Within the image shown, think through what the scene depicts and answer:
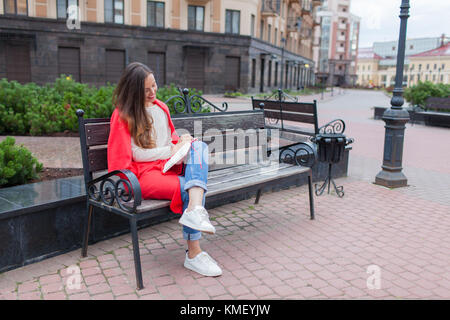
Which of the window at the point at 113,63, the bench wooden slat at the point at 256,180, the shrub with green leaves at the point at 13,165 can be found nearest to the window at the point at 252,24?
Answer: the window at the point at 113,63

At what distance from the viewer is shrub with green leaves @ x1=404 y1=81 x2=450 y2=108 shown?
19172 mm

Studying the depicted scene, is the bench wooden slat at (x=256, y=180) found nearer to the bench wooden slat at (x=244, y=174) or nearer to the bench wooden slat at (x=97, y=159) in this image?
the bench wooden slat at (x=244, y=174)

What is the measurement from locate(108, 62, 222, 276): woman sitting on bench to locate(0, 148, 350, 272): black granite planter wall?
208 millimetres

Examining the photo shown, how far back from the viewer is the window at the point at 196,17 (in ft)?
105

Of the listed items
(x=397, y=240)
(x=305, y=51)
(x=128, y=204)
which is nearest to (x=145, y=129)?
(x=128, y=204)

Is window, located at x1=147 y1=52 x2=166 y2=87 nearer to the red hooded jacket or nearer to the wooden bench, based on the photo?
the wooden bench

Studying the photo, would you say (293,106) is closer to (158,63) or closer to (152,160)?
(152,160)

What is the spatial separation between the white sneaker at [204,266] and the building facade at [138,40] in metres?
27.2

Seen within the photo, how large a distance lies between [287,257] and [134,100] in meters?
1.90

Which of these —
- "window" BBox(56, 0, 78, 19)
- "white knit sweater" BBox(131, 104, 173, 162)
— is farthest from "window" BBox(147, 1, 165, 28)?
"white knit sweater" BBox(131, 104, 173, 162)

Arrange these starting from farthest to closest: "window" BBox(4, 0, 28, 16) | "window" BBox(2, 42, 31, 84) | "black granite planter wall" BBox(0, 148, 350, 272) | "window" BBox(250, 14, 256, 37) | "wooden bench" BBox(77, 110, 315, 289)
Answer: "window" BBox(250, 14, 256, 37), "window" BBox(2, 42, 31, 84), "window" BBox(4, 0, 28, 16), "black granite planter wall" BBox(0, 148, 350, 272), "wooden bench" BBox(77, 110, 315, 289)

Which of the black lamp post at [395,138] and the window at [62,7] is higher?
the window at [62,7]

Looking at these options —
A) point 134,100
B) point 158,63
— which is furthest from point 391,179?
point 158,63

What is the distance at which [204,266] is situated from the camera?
11.2 ft
